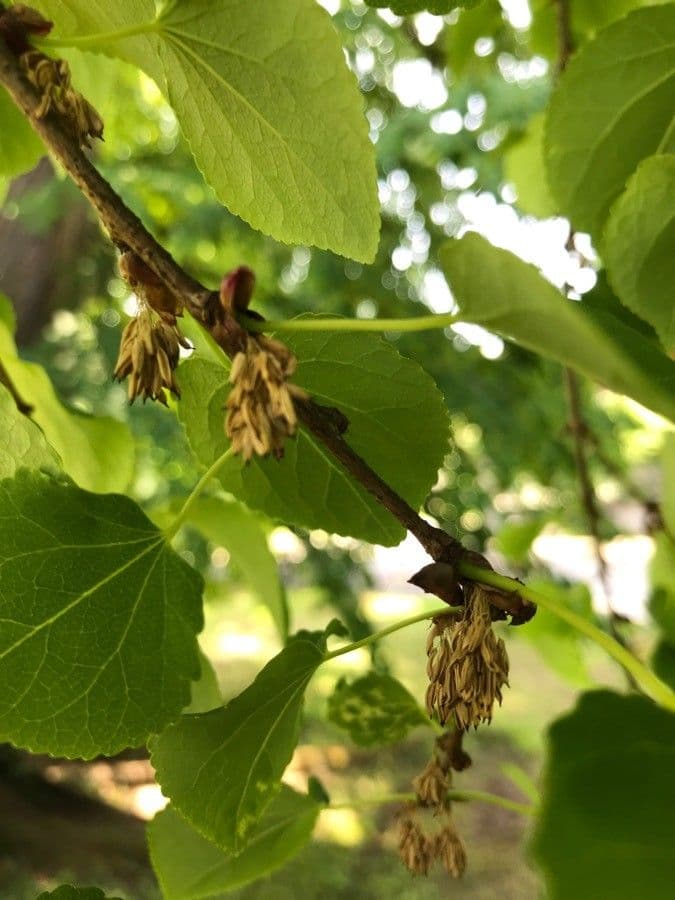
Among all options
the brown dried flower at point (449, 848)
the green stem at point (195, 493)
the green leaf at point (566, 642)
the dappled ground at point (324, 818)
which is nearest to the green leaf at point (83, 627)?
the green stem at point (195, 493)

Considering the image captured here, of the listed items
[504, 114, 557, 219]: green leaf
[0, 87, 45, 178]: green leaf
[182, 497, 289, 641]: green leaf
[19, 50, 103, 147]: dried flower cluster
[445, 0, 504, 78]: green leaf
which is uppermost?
[445, 0, 504, 78]: green leaf

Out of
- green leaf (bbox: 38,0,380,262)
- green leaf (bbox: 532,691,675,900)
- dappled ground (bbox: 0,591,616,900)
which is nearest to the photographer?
green leaf (bbox: 532,691,675,900)

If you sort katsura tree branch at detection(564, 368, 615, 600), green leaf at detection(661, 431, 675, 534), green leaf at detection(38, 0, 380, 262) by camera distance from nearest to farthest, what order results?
green leaf at detection(38, 0, 380, 262)
green leaf at detection(661, 431, 675, 534)
katsura tree branch at detection(564, 368, 615, 600)

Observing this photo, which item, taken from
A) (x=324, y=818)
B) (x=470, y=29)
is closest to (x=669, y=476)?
(x=470, y=29)

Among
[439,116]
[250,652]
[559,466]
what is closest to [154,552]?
[559,466]

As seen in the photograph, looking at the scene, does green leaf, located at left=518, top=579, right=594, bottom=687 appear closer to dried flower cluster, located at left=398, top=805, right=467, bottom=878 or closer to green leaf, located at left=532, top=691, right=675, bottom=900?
dried flower cluster, located at left=398, top=805, right=467, bottom=878

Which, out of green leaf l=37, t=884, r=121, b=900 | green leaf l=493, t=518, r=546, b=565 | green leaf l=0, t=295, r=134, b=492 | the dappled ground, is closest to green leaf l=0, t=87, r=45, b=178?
green leaf l=0, t=295, r=134, b=492
